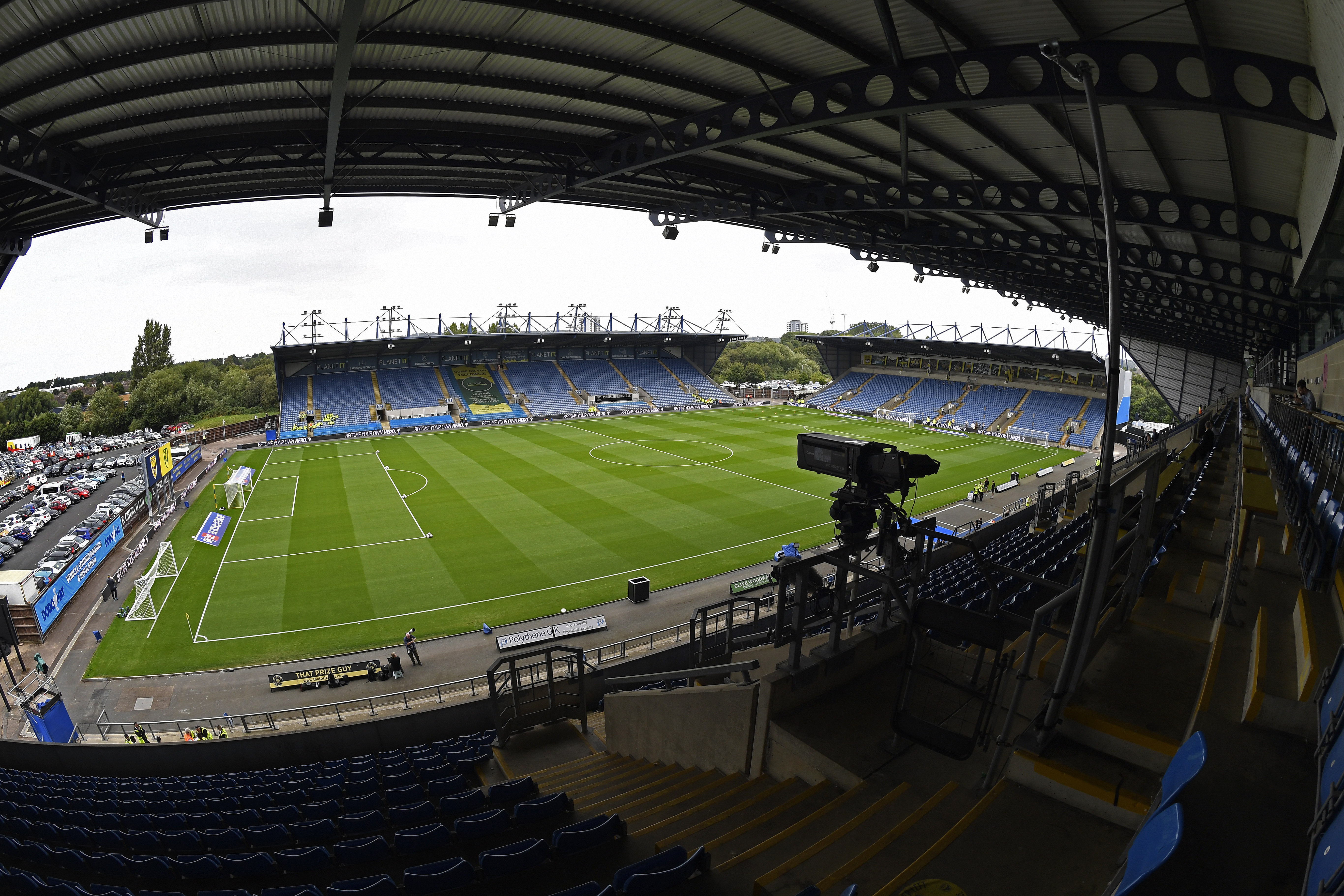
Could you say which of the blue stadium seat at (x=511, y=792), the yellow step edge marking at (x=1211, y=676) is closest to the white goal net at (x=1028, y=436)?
the yellow step edge marking at (x=1211, y=676)

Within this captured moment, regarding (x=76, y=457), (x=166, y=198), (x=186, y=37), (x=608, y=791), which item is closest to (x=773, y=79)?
(x=186, y=37)

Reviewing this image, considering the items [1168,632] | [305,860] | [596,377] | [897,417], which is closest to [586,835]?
[305,860]

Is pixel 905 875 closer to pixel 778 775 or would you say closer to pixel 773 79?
pixel 778 775

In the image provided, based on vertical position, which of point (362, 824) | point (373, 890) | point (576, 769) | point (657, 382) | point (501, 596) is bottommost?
point (501, 596)

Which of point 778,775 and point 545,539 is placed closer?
point 778,775

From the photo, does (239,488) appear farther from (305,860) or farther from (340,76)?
(305,860)

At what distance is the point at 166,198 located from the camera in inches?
664

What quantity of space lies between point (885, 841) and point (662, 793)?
9.16 feet

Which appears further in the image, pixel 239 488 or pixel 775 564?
pixel 239 488

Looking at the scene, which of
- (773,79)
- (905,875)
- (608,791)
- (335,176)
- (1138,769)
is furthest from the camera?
(335,176)

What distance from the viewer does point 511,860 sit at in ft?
14.7

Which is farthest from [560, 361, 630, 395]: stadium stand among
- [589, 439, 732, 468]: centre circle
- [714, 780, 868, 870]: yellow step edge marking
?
[714, 780, 868, 870]: yellow step edge marking

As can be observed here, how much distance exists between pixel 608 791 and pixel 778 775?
7.35ft

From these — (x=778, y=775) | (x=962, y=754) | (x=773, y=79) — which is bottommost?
(x=778, y=775)
